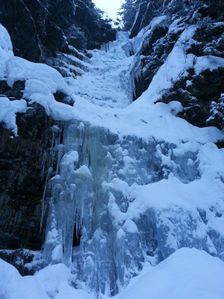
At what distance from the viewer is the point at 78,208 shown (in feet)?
23.5

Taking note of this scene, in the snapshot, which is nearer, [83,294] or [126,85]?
[83,294]

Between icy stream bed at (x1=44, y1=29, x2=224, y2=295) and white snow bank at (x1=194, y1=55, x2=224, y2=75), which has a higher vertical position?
white snow bank at (x1=194, y1=55, x2=224, y2=75)

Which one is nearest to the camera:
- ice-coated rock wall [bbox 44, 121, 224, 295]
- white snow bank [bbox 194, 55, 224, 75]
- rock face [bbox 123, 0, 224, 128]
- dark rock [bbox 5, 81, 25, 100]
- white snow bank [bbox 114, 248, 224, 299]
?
white snow bank [bbox 114, 248, 224, 299]


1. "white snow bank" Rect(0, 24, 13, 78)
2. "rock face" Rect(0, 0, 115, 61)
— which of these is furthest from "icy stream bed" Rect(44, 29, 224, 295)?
"rock face" Rect(0, 0, 115, 61)

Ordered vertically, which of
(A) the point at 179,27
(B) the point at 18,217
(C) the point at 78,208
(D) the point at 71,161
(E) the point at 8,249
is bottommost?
(E) the point at 8,249

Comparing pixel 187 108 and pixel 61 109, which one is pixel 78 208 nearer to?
pixel 61 109

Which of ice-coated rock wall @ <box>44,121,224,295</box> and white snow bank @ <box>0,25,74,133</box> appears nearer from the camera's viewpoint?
ice-coated rock wall @ <box>44,121,224,295</box>

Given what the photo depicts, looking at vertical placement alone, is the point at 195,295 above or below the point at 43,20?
below

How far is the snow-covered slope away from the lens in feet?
22.0

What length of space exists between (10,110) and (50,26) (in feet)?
33.6

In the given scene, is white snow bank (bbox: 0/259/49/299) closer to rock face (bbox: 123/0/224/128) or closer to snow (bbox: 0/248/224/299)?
snow (bbox: 0/248/224/299)

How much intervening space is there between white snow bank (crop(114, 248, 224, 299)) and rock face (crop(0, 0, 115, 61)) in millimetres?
12225

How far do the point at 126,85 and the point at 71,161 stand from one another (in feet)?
28.0

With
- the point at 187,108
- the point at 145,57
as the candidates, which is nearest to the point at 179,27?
the point at 145,57
